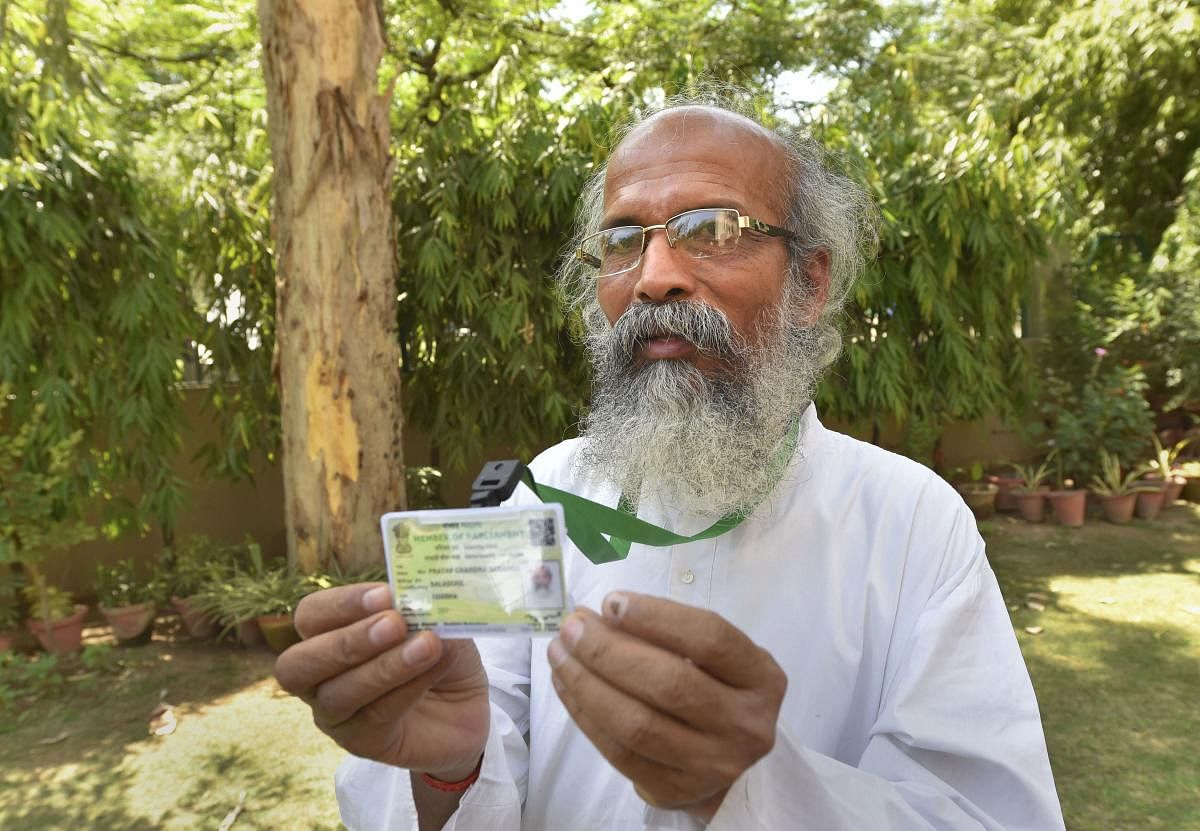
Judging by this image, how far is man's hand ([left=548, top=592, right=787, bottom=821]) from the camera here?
35.7 inches

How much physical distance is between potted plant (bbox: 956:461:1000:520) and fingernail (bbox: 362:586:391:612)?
8051 mm

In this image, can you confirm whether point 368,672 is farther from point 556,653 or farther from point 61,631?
point 61,631

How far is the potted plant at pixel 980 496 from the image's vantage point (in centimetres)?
828

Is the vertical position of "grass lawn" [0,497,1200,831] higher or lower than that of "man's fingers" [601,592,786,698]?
lower

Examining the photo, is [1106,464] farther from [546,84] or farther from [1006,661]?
[1006,661]

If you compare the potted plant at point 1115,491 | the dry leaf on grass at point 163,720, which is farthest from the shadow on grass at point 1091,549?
the dry leaf on grass at point 163,720

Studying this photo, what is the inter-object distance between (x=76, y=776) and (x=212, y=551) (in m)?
2.49

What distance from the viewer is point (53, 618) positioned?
17.7 ft

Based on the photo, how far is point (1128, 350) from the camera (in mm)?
9164

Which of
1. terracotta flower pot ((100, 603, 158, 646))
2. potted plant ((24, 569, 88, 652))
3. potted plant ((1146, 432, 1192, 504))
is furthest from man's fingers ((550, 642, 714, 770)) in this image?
potted plant ((1146, 432, 1192, 504))

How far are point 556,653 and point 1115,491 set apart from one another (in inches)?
344

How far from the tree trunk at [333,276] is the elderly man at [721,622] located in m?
3.15

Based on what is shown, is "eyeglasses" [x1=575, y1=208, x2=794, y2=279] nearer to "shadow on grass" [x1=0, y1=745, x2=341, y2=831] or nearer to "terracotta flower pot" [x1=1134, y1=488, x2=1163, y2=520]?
"shadow on grass" [x1=0, y1=745, x2=341, y2=831]

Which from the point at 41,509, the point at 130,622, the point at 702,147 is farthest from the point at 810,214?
the point at 130,622
